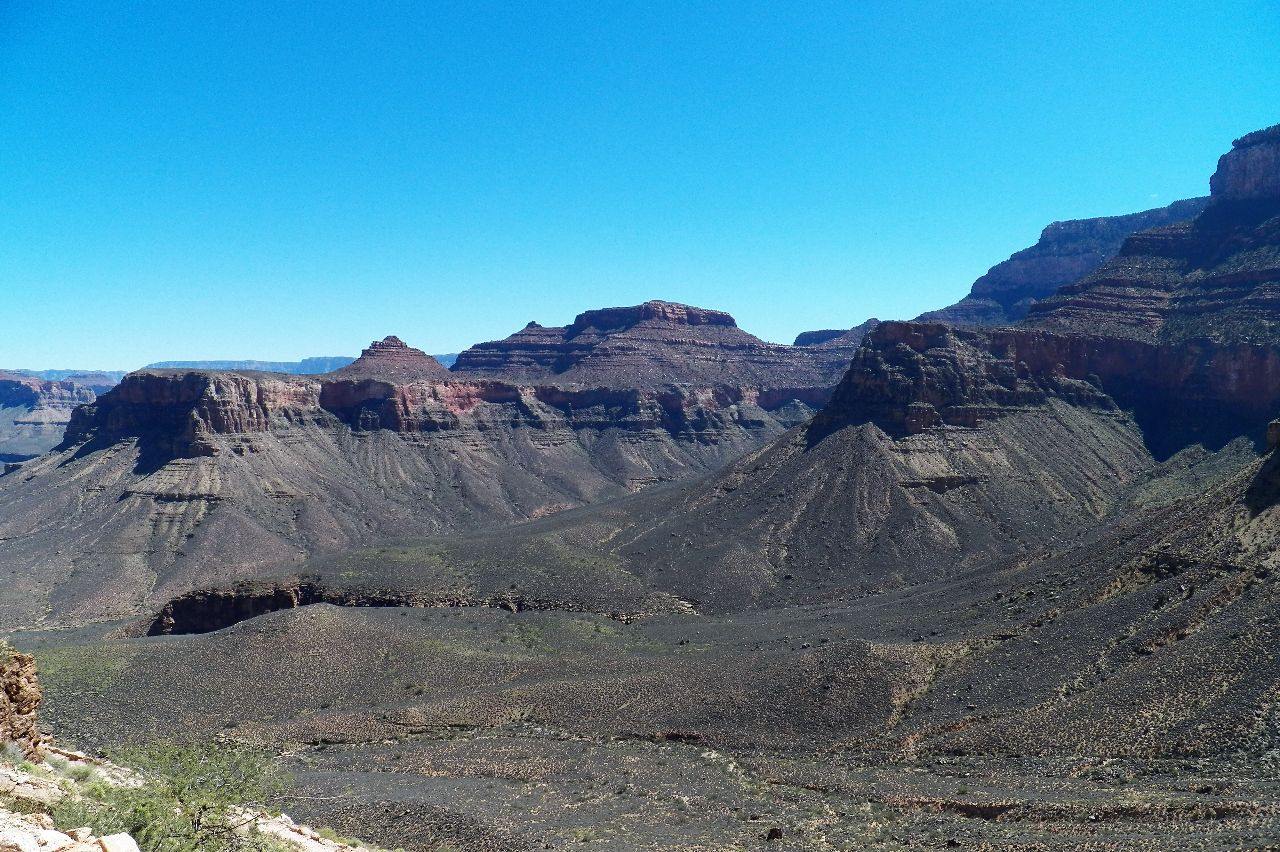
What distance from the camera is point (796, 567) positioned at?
7606cm

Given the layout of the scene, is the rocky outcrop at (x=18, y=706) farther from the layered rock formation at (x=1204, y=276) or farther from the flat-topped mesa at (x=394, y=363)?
the flat-topped mesa at (x=394, y=363)

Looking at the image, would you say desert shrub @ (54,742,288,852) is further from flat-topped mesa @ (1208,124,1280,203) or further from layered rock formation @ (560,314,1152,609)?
flat-topped mesa @ (1208,124,1280,203)

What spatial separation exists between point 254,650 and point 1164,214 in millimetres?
176135

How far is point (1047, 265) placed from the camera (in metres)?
187

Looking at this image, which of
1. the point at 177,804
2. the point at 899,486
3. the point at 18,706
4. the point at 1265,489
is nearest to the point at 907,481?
the point at 899,486

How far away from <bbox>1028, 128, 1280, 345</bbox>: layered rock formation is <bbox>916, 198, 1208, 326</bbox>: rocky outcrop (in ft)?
158

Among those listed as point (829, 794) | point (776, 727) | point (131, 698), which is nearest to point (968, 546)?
point (776, 727)

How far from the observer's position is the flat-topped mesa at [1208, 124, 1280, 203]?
382 feet

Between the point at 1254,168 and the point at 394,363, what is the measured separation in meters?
143

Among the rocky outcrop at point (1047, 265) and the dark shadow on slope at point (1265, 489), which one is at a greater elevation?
the rocky outcrop at point (1047, 265)

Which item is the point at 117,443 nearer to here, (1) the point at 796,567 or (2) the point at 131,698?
(2) the point at 131,698

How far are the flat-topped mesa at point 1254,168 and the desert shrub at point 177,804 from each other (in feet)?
457

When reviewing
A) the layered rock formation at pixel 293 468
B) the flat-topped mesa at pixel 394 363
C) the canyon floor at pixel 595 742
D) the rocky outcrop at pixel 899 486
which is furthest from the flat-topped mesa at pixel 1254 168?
the flat-topped mesa at pixel 394 363

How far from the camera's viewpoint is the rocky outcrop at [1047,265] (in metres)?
176
